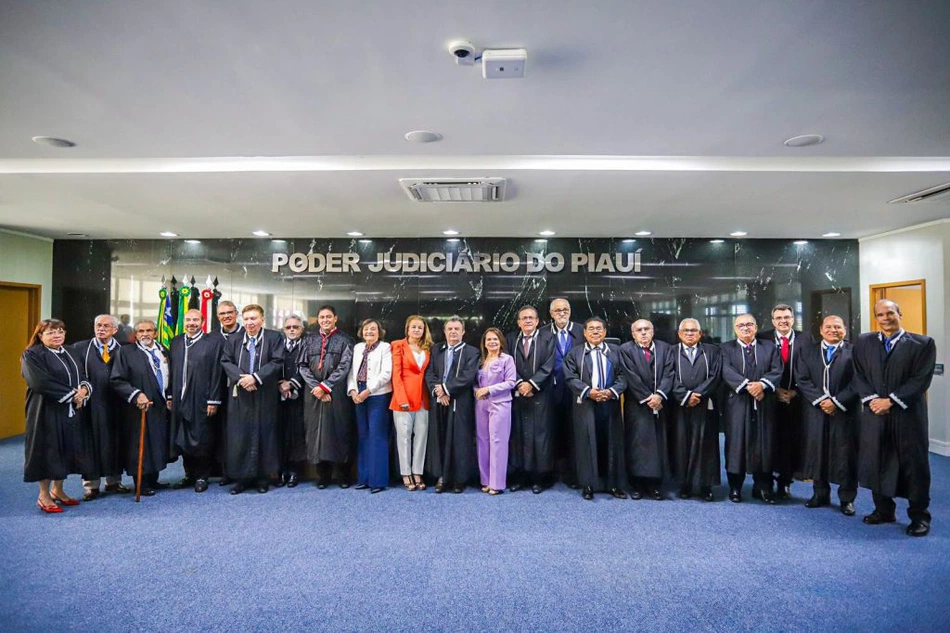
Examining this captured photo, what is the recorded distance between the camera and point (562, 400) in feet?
17.5

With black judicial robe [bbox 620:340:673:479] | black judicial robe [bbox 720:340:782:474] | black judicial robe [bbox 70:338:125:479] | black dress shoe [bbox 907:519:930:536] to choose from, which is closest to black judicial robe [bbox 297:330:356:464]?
black judicial robe [bbox 70:338:125:479]

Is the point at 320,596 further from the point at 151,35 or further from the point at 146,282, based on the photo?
the point at 146,282

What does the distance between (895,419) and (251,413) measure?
5.45 m

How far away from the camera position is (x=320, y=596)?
2.95 m

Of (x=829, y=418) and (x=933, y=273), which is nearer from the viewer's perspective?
(x=829, y=418)

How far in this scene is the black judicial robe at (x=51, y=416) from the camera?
4.33 m

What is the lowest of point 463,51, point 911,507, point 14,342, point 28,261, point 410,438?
point 911,507

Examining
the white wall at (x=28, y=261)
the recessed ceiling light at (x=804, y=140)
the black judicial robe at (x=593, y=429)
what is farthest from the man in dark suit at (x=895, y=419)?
the white wall at (x=28, y=261)

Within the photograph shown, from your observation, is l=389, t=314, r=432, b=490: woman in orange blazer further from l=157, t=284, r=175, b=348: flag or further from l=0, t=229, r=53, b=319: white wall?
l=0, t=229, r=53, b=319: white wall

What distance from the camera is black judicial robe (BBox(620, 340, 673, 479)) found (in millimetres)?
4699

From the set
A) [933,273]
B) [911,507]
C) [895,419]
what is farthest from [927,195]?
[911,507]

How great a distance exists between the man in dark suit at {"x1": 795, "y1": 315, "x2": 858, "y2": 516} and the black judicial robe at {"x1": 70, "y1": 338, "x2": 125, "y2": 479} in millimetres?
6247

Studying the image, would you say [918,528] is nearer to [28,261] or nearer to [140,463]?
[140,463]

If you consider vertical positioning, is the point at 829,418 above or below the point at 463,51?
below
